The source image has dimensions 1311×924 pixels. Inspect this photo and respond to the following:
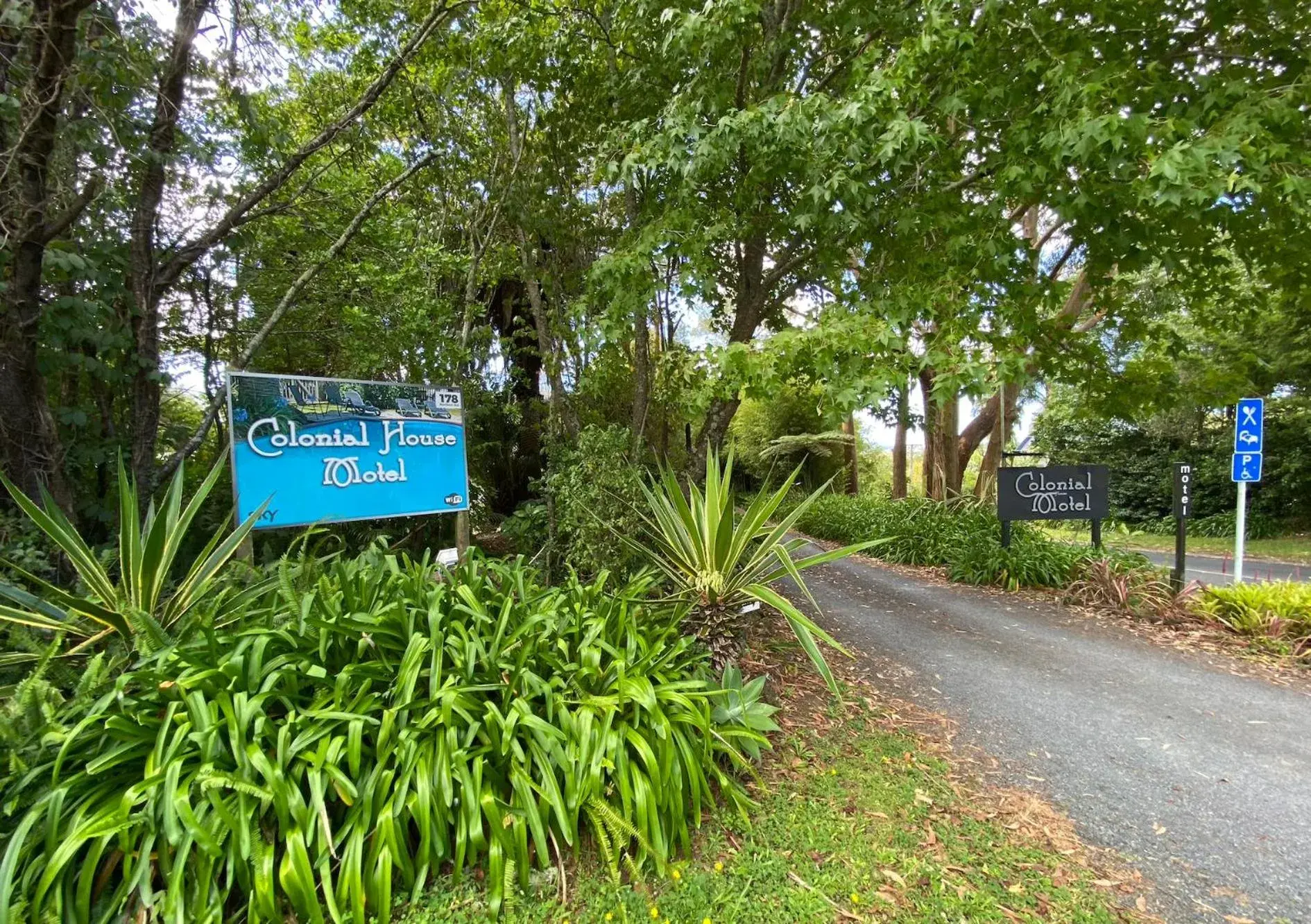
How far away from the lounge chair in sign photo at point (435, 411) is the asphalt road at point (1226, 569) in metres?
9.39

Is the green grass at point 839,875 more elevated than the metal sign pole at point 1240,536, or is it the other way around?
the metal sign pole at point 1240,536

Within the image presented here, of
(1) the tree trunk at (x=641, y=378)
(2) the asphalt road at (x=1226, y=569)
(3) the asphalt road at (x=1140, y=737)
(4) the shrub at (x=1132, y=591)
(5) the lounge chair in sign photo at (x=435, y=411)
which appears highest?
(1) the tree trunk at (x=641, y=378)

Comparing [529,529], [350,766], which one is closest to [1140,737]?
[350,766]

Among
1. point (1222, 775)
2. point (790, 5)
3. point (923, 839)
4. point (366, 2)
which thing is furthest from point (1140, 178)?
point (366, 2)

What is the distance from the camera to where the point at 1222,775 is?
2.79 m

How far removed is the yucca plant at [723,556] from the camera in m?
3.04

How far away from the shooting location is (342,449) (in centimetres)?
358

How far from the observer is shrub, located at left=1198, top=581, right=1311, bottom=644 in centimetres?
444

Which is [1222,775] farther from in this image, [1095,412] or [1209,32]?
[1209,32]

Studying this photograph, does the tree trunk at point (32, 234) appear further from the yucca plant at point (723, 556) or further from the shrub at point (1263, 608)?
the shrub at point (1263, 608)

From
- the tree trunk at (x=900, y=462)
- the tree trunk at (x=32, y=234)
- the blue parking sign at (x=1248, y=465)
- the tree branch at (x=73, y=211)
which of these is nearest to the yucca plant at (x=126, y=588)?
the tree trunk at (x=32, y=234)

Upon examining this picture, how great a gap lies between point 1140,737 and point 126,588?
5214 millimetres

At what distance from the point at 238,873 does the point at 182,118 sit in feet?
14.0

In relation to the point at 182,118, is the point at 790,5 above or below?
above
